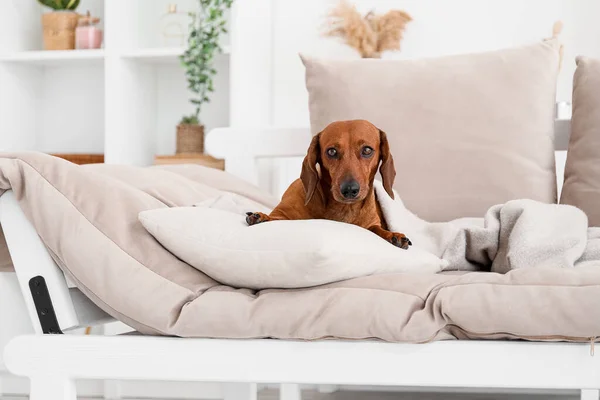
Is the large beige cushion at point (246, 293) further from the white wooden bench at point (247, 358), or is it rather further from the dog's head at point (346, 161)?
the dog's head at point (346, 161)

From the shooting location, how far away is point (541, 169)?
161 cm

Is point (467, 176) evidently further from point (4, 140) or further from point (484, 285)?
point (4, 140)

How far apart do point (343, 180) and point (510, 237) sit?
0.91 feet

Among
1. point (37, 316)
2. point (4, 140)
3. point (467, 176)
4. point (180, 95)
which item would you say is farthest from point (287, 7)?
point (37, 316)

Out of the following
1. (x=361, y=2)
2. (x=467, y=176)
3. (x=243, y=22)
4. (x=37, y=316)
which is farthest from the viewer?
(x=361, y=2)

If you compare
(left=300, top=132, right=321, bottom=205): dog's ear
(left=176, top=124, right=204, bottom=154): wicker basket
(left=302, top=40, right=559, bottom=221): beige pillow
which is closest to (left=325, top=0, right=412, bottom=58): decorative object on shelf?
(left=176, top=124, right=204, bottom=154): wicker basket

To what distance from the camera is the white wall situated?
239 centimetres

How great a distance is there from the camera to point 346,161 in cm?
123

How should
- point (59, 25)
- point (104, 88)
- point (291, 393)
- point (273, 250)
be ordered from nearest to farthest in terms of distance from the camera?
point (273, 250) < point (291, 393) < point (59, 25) < point (104, 88)

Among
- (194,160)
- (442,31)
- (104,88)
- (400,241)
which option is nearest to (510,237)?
(400,241)

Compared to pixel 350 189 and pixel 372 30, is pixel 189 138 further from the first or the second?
pixel 350 189

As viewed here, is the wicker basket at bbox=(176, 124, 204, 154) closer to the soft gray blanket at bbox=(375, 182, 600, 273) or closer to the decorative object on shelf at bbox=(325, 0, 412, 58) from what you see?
the decorative object on shelf at bbox=(325, 0, 412, 58)

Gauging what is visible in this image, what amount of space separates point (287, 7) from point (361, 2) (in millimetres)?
254

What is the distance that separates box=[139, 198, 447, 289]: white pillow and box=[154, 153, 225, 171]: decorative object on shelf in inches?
47.6
